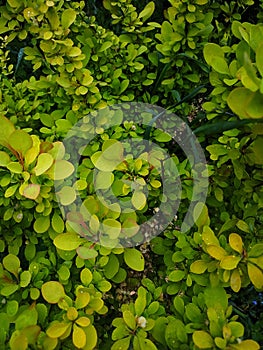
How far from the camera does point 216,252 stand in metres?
0.86

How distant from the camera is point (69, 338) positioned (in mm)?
865

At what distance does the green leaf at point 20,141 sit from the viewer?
85 centimetres

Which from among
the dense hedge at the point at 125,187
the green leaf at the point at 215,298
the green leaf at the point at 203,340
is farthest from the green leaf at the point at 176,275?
the green leaf at the point at 203,340

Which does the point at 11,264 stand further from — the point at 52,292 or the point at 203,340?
the point at 203,340

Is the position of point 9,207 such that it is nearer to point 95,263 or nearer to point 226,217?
point 95,263

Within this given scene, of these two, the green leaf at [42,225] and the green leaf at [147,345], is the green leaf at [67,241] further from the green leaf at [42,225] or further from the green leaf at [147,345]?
the green leaf at [147,345]

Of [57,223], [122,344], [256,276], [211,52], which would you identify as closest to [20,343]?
[122,344]

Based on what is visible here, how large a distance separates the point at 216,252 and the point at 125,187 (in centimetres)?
25

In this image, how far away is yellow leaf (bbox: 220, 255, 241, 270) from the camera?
32.8 inches

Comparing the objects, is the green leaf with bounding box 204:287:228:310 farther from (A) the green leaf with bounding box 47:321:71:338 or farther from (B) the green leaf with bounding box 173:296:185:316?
(A) the green leaf with bounding box 47:321:71:338

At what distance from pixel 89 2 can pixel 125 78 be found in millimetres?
612

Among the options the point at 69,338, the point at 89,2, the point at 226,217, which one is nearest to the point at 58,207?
the point at 69,338

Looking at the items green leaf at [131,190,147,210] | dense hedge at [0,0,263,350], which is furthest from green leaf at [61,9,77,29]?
green leaf at [131,190,147,210]

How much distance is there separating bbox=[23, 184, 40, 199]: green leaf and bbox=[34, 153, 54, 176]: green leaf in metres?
0.03
